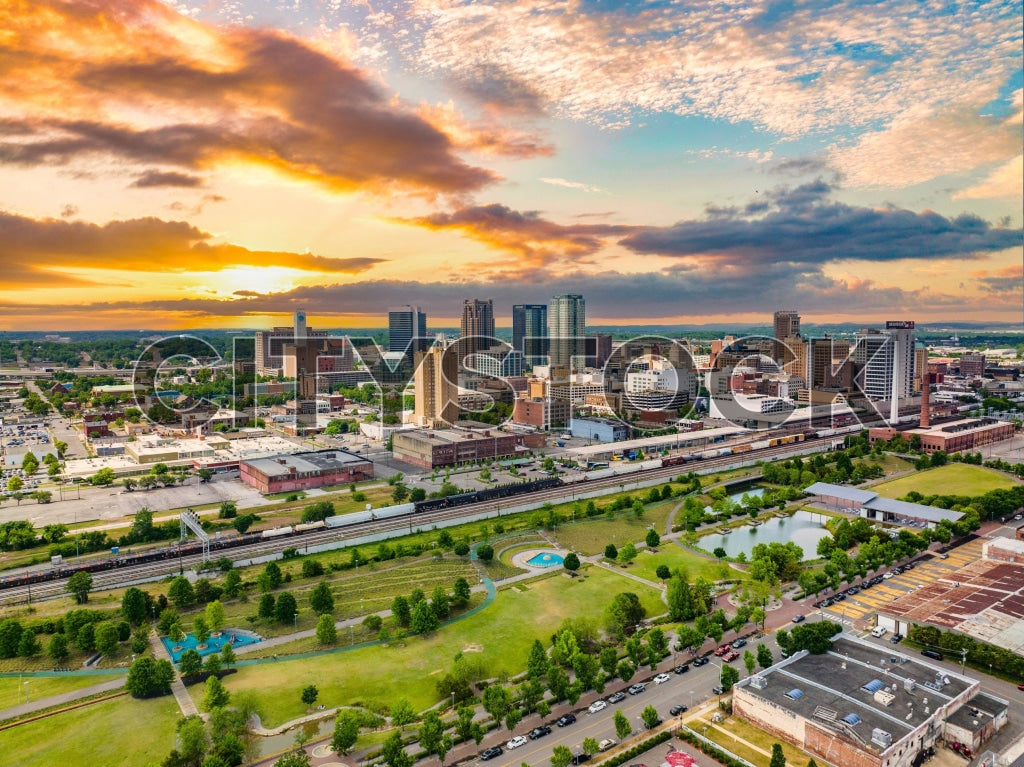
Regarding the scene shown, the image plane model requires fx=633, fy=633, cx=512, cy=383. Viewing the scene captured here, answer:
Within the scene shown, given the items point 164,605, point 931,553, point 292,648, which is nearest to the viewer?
point 292,648

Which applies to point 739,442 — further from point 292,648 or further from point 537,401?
point 292,648

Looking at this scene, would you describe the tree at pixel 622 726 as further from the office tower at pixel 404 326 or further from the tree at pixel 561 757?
the office tower at pixel 404 326

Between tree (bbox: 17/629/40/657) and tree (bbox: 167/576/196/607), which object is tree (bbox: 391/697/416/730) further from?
tree (bbox: 17/629/40/657)

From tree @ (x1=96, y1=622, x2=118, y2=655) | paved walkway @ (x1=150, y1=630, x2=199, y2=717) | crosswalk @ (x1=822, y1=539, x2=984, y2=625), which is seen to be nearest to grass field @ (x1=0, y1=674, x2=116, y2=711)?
tree @ (x1=96, y1=622, x2=118, y2=655)

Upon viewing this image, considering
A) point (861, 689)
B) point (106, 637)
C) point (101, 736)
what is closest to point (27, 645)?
point (106, 637)

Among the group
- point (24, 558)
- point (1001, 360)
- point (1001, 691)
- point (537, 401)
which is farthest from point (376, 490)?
point (1001, 360)

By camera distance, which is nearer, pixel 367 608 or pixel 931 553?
pixel 367 608
